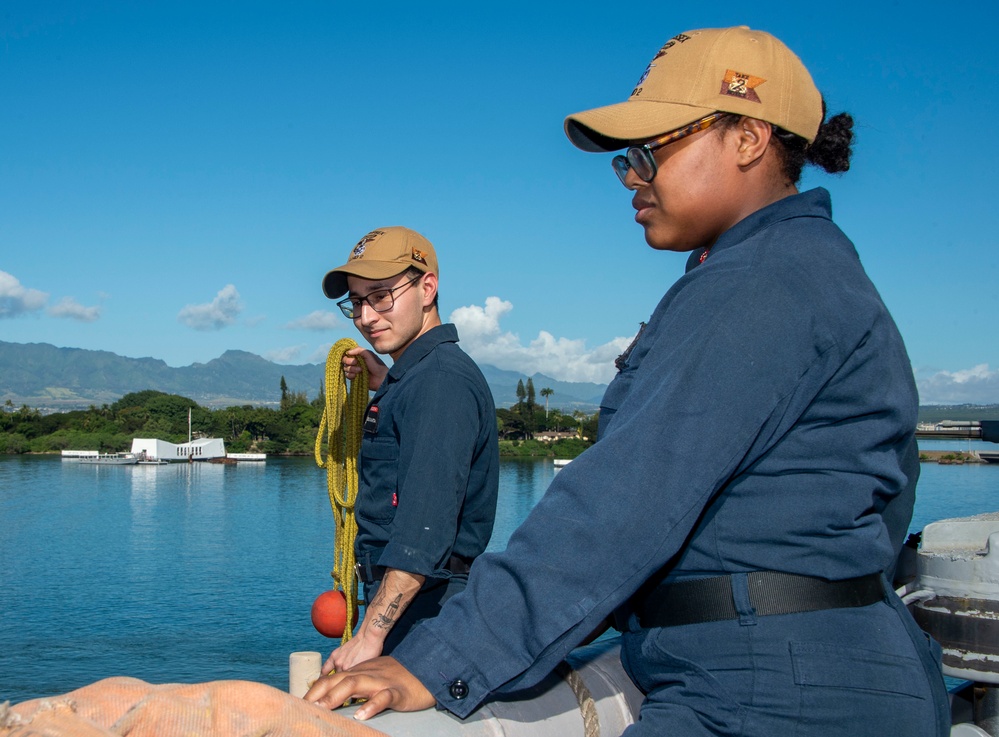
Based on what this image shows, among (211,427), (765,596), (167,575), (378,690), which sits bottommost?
(167,575)

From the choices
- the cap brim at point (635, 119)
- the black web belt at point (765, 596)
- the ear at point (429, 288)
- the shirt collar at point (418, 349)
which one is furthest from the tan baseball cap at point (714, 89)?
the ear at point (429, 288)

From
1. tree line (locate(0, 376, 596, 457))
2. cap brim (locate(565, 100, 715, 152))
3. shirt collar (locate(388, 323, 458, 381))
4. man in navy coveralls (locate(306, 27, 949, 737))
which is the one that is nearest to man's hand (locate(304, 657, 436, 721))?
man in navy coveralls (locate(306, 27, 949, 737))

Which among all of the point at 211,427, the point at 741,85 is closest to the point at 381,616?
the point at 741,85

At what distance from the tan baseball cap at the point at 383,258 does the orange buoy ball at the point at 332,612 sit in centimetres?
102

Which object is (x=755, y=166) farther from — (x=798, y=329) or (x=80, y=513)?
(x=80, y=513)

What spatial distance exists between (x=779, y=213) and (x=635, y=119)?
255 mm

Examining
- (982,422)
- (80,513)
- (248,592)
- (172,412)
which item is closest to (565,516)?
(982,422)

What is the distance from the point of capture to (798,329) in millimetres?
1268

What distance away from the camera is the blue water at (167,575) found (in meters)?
20.4

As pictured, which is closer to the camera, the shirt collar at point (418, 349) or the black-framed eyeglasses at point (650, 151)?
the black-framed eyeglasses at point (650, 151)

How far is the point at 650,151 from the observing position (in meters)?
1.47

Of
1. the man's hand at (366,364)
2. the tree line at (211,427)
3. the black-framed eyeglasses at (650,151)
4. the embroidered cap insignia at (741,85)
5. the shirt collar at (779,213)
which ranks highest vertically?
the embroidered cap insignia at (741,85)

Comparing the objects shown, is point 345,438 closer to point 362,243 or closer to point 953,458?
point 362,243

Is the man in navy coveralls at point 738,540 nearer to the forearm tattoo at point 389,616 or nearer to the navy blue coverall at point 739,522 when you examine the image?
the navy blue coverall at point 739,522
